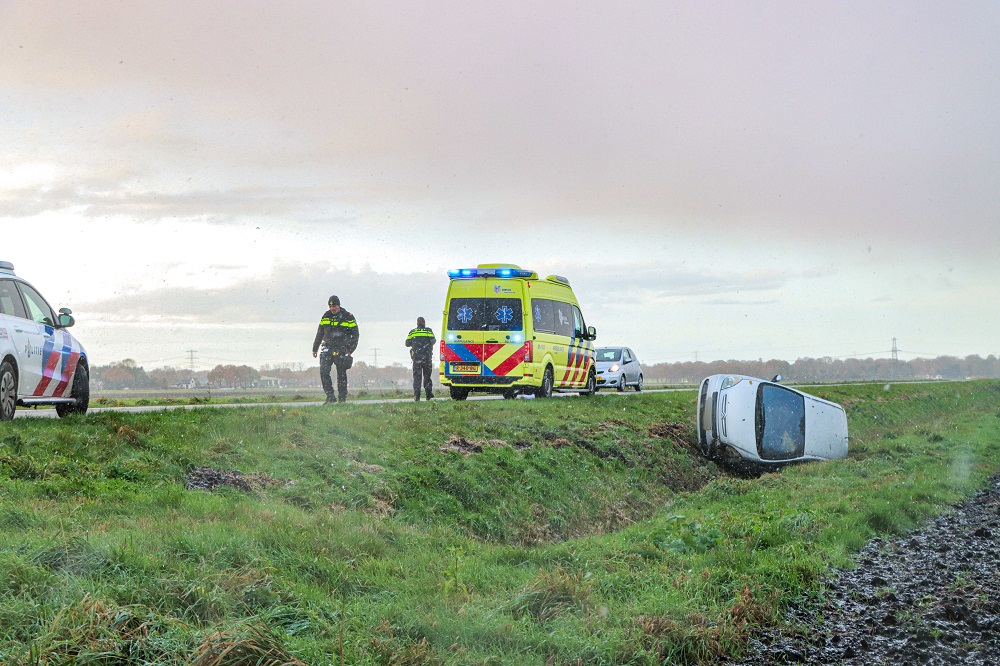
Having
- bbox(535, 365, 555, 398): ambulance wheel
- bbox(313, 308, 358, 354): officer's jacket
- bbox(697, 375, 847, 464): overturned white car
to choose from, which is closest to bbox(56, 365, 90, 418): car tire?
bbox(313, 308, 358, 354): officer's jacket

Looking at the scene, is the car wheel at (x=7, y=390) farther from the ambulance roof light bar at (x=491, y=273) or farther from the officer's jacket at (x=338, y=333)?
the ambulance roof light bar at (x=491, y=273)

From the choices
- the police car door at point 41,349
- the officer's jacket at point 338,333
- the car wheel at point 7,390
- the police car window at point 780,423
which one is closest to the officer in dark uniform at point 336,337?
the officer's jacket at point 338,333

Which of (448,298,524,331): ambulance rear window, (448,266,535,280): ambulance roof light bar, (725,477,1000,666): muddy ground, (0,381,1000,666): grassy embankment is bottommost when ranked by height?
(725,477,1000,666): muddy ground

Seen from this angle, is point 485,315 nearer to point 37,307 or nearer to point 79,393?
point 79,393

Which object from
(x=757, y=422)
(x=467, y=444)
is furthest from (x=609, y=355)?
(x=467, y=444)

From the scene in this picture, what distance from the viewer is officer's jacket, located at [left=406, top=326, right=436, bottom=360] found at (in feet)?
77.2

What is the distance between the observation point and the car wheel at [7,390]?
11633mm

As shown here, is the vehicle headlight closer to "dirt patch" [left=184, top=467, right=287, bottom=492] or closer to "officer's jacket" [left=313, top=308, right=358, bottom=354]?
"officer's jacket" [left=313, top=308, right=358, bottom=354]

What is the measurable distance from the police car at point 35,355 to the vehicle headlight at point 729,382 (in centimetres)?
1326

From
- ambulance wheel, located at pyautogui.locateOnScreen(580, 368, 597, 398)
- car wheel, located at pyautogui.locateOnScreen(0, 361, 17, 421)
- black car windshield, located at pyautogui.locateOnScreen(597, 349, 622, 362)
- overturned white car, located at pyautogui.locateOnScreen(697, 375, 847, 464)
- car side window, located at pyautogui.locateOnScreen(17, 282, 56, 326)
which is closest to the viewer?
car wheel, located at pyautogui.locateOnScreen(0, 361, 17, 421)

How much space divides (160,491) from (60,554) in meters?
3.21

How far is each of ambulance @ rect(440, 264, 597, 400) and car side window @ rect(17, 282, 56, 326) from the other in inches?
434

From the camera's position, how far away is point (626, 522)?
49.3 ft

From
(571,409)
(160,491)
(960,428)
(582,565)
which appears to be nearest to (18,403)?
(160,491)
